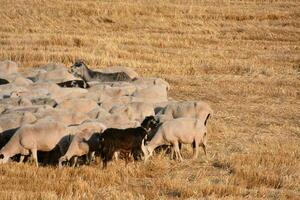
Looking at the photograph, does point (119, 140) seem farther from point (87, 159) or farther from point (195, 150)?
point (195, 150)

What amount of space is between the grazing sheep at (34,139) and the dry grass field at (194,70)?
0.59 metres

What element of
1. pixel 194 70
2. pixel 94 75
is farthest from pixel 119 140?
pixel 194 70

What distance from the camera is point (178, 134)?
13.6 meters

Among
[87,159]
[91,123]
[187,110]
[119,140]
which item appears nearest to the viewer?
[119,140]

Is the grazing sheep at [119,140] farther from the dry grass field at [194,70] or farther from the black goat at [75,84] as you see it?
the black goat at [75,84]

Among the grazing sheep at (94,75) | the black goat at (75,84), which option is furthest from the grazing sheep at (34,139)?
the grazing sheep at (94,75)

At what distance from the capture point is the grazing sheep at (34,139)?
506 inches

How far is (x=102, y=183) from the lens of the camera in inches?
444

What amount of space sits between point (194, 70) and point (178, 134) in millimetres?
12196

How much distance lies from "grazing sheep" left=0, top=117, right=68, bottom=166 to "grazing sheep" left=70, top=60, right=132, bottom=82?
754 centimetres

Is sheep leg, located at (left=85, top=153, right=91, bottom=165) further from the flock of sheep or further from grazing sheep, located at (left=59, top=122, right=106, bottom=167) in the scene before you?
grazing sheep, located at (left=59, top=122, right=106, bottom=167)

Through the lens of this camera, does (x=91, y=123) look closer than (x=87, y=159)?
No

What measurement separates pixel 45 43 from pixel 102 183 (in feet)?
65.3

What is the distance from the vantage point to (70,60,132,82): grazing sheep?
67.7 ft
